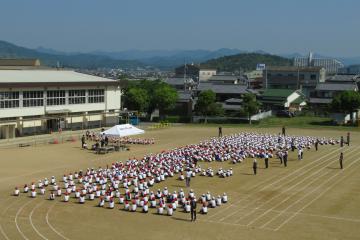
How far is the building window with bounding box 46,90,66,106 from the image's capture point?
5233 centimetres

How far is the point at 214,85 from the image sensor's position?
82.6 meters

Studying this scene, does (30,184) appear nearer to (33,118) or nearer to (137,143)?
(137,143)

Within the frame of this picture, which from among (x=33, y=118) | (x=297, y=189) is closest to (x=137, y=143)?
(x=33, y=118)

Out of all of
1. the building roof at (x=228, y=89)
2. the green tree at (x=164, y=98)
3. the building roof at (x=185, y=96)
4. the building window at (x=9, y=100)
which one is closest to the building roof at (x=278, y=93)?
the building roof at (x=228, y=89)

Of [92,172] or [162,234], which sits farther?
[92,172]

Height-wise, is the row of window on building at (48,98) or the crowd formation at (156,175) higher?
the row of window on building at (48,98)

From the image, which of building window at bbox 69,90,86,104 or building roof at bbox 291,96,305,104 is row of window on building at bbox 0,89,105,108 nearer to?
building window at bbox 69,90,86,104

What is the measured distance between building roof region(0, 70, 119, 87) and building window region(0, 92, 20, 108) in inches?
36.2

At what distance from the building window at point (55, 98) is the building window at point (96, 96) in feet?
12.5

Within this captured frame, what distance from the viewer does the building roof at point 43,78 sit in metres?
49.5

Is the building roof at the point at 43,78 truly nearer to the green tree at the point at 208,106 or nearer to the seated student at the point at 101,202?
the green tree at the point at 208,106

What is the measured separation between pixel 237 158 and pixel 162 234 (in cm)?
1718

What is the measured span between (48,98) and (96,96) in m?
6.79

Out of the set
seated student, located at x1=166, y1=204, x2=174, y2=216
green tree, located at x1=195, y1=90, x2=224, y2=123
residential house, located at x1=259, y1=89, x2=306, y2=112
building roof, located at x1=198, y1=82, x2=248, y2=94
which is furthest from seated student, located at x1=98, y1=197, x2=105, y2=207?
building roof, located at x1=198, y1=82, x2=248, y2=94
